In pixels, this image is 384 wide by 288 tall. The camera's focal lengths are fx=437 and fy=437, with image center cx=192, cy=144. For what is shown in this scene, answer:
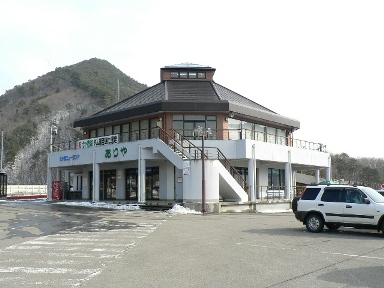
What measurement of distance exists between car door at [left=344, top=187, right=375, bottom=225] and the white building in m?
11.2

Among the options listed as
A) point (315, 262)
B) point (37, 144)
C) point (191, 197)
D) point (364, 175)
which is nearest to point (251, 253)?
point (315, 262)

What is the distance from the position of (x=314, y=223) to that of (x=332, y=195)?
1170 millimetres

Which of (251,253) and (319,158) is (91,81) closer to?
(319,158)

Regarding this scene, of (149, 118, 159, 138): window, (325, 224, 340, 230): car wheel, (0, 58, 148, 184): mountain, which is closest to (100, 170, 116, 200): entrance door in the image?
(149, 118, 159, 138): window

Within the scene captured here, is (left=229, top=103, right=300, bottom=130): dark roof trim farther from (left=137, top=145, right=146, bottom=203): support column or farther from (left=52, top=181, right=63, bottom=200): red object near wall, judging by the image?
(left=52, top=181, right=63, bottom=200): red object near wall

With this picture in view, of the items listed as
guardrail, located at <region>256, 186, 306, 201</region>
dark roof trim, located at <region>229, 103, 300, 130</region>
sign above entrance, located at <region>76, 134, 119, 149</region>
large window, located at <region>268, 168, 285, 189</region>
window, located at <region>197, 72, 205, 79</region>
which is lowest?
guardrail, located at <region>256, 186, 306, 201</region>

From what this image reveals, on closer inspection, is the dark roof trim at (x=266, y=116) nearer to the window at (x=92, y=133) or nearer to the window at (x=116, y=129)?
the window at (x=116, y=129)

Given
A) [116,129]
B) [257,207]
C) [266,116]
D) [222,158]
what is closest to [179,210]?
[257,207]

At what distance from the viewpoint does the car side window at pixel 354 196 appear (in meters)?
14.7

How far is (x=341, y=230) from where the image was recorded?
16266 mm

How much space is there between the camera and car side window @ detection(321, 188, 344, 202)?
15.2m

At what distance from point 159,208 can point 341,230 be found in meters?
13.2

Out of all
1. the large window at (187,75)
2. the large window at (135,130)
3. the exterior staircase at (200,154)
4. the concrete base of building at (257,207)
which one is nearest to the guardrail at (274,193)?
the concrete base of building at (257,207)

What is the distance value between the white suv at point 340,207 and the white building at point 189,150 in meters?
10.0
